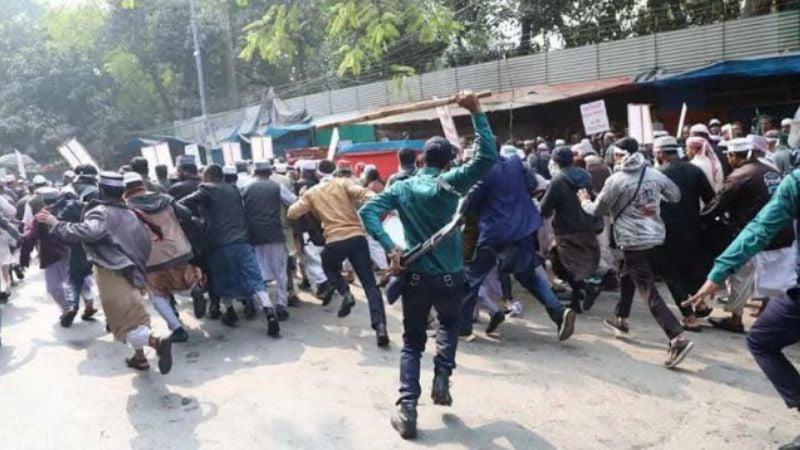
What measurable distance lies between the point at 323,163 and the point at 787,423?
4883 mm

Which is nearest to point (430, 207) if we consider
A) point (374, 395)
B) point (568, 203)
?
point (374, 395)

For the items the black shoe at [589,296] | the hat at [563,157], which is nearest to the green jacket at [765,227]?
the hat at [563,157]

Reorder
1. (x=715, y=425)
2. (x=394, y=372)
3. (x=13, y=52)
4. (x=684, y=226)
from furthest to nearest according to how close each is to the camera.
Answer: (x=13, y=52) < (x=684, y=226) < (x=394, y=372) < (x=715, y=425)

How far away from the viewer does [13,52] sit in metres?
35.0

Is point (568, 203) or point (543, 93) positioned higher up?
point (543, 93)

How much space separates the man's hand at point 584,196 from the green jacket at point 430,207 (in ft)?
7.31

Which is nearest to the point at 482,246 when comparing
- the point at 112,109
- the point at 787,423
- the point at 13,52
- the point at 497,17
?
the point at 787,423

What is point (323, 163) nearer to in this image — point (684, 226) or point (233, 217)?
point (233, 217)

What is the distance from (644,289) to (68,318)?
612 cm

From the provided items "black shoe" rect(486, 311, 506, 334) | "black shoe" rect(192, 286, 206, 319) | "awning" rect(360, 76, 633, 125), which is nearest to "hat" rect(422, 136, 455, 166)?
"black shoe" rect(486, 311, 506, 334)

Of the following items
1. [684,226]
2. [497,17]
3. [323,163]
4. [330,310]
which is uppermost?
[497,17]

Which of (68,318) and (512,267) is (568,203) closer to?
(512,267)

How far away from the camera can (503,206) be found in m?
5.42

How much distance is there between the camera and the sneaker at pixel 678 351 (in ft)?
15.4
